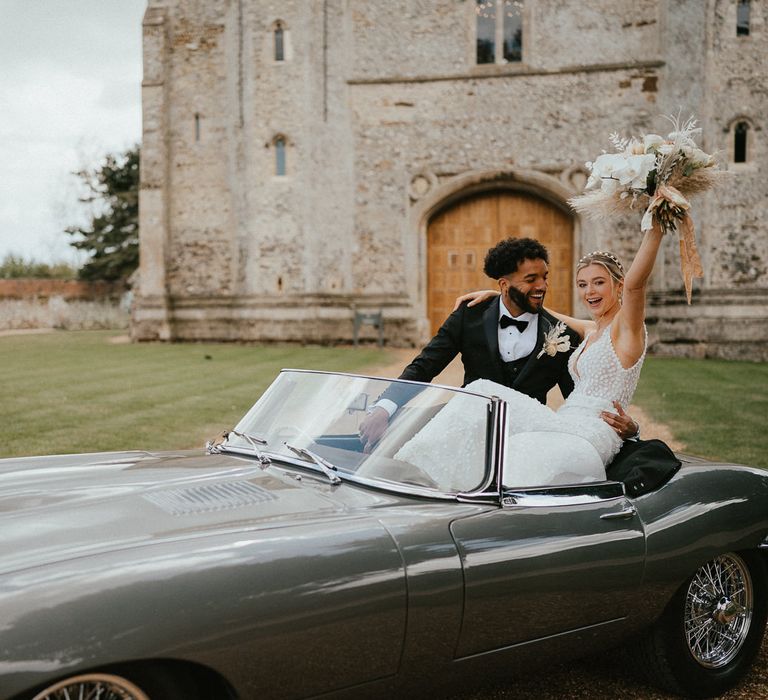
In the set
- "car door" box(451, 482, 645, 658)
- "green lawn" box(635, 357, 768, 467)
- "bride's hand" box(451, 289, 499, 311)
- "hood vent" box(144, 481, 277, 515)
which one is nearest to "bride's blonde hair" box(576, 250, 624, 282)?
"bride's hand" box(451, 289, 499, 311)

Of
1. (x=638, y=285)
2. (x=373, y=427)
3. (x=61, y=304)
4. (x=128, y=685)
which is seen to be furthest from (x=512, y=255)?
(x=61, y=304)

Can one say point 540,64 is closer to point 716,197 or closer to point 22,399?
point 716,197

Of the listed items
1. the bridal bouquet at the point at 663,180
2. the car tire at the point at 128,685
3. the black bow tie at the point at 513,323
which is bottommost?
the car tire at the point at 128,685

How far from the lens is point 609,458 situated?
9.99 feet

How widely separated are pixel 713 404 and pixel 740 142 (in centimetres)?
911

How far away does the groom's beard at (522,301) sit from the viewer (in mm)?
3791

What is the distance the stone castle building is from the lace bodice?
46.4 ft

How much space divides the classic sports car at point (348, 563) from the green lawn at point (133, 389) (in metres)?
4.18

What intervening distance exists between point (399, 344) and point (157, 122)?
7904 millimetres

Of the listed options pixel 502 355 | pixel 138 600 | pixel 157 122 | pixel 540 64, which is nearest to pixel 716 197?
pixel 540 64

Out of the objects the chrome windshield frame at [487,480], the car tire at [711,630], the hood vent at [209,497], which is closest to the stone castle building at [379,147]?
the car tire at [711,630]

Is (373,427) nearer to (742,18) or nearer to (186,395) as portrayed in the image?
(186,395)

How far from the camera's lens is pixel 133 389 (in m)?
10.3

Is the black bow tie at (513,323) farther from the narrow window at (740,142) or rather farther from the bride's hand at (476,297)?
the narrow window at (740,142)
